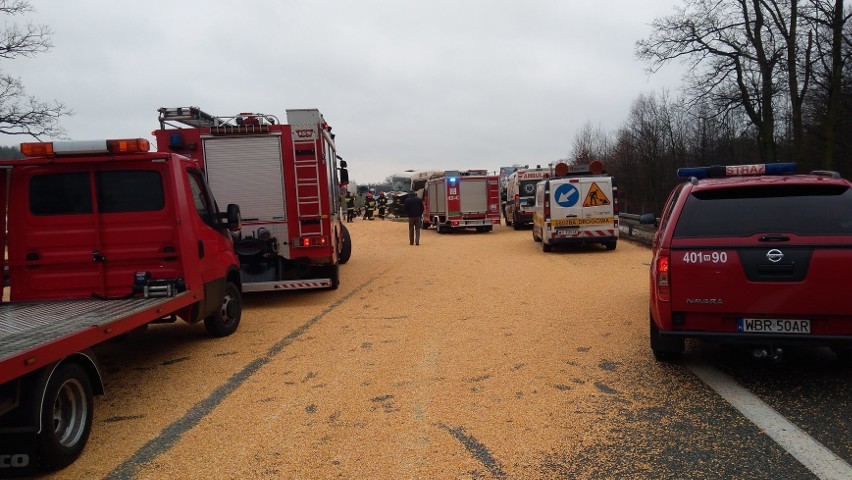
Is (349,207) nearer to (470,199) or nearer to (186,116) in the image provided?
(470,199)

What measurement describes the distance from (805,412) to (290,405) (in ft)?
12.7

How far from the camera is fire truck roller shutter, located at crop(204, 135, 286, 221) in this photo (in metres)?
9.25

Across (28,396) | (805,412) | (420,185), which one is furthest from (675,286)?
(420,185)

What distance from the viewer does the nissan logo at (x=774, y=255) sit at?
4.52 metres

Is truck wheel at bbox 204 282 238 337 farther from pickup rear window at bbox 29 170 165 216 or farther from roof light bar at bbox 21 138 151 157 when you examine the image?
roof light bar at bbox 21 138 151 157

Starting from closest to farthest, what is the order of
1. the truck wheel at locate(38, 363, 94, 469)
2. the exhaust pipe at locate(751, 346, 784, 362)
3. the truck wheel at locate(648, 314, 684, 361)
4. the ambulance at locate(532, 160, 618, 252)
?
the truck wheel at locate(38, 363, 94, 469) < the exhaust pipe at locate(751, 346, 784, 362) < the truck wheel at locate(648, 314, 684, 361) < the ambulance at locate(532, 160, 618, 252)

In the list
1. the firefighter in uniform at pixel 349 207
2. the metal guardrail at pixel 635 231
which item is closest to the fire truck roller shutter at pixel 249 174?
the metal guardrail at pixel 635 231

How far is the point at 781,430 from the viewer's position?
3.91 m

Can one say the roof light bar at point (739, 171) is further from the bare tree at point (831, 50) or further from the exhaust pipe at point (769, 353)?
the bare tree at point (831, 50)

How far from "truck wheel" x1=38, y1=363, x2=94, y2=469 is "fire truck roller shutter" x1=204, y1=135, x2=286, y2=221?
548 centimetres

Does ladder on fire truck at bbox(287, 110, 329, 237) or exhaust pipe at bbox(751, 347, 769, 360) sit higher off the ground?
ladder on fire truck at bbox(287, 110, 329, 237)

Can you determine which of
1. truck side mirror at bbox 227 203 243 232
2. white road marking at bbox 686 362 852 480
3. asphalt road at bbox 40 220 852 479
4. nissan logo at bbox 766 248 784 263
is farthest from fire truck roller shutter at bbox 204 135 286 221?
nissan logo at bbox 766 248 784 263

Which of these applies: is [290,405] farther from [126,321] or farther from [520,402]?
[520,402]

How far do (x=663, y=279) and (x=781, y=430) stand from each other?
1.42 metres
